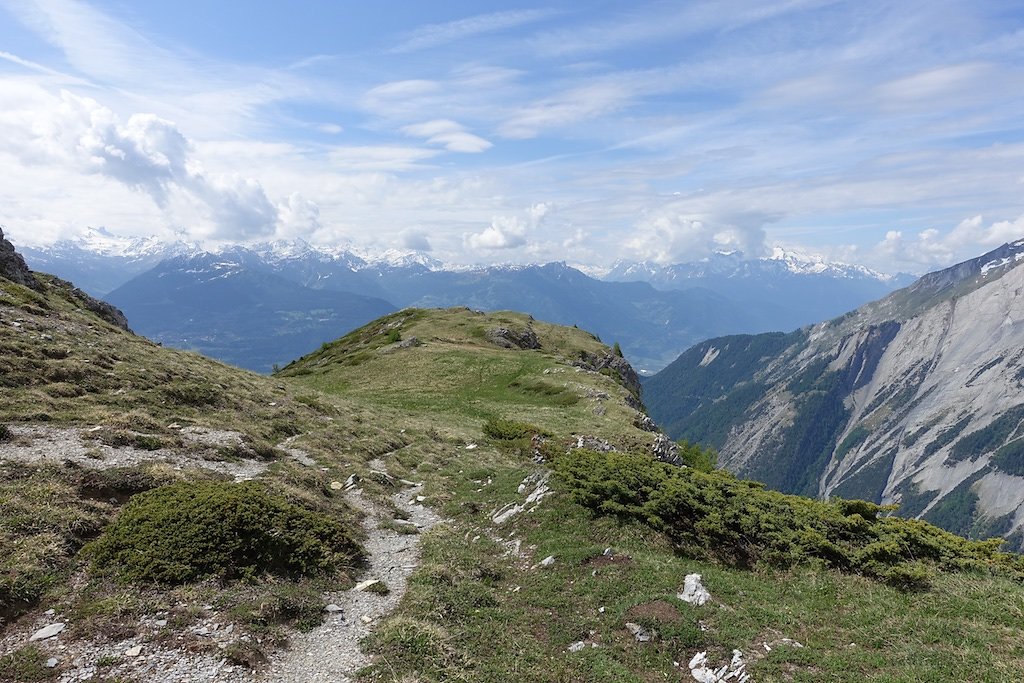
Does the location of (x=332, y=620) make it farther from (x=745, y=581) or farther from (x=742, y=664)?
(x=745, y=581)

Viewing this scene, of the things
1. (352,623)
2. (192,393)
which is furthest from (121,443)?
(352,623)

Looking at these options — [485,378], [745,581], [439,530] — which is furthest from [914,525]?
[485,378]

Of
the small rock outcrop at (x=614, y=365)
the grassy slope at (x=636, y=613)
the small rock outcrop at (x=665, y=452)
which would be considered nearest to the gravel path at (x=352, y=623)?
the grassy slope at (x=636, y=613)

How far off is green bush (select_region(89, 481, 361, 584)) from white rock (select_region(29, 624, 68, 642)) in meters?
1.90

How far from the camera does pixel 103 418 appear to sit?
76.7 feet

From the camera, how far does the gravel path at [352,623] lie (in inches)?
448

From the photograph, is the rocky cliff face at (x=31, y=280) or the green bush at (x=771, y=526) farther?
the rocky cliff face at (x=31, y=280)

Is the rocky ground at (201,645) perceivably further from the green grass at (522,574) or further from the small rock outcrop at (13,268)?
the small rock outcrop at (13,268)

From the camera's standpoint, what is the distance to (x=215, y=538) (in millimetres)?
14938

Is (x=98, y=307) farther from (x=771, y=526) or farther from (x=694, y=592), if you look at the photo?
(x=771, y=526)

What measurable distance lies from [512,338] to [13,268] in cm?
7132

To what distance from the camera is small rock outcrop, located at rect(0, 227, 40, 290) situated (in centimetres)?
4722

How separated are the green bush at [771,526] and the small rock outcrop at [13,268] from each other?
56.1m

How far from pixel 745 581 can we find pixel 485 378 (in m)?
55.8
